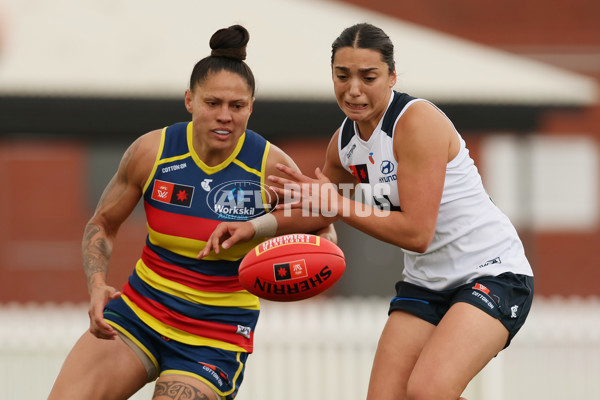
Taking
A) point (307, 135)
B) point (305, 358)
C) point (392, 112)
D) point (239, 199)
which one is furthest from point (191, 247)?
point (307, 135)

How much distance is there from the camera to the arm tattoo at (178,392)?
4465 millimetres

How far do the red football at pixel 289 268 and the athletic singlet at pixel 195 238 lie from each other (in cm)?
24

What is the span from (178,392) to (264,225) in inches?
35.8

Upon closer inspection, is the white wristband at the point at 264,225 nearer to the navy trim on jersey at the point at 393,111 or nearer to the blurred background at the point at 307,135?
the navy trim on jersey at the point at 393,111

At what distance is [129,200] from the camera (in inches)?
191

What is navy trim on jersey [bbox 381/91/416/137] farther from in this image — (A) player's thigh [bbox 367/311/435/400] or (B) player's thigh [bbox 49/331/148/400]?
(B) player's thigh [bbox 49/331/148/400]

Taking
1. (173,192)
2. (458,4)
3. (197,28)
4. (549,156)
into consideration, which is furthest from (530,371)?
(458,4)

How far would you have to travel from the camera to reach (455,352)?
423cm

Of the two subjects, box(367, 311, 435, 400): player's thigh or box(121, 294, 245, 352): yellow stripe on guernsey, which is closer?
box(367, 311, 435, 400): player's thigh

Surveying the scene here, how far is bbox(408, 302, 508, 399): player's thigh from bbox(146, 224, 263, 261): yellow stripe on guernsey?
1.07m

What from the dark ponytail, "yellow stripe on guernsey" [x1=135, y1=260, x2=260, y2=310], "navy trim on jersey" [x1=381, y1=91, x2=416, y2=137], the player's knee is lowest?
the player's knee

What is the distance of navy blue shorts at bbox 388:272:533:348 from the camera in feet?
14.3

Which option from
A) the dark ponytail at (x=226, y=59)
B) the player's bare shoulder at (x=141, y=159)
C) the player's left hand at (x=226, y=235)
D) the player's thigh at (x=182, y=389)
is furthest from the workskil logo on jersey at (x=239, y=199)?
the player's thigh at (x=182, y=389)

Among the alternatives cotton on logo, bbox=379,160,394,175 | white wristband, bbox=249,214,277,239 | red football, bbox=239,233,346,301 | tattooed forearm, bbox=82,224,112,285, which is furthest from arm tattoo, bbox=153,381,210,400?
cotton on logo, bbox=379,160,394,175
